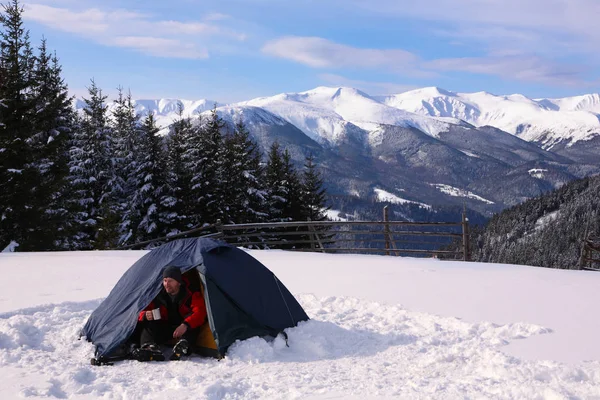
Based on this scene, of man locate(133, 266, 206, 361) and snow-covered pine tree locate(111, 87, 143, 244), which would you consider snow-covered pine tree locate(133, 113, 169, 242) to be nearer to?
snow-covered pine tree locate(111, 87, 143, 244)

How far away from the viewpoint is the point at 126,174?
25.4m

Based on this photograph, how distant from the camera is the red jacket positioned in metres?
6.80

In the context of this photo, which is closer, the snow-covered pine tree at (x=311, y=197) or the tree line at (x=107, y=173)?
the tree line at (x=107, y=173)

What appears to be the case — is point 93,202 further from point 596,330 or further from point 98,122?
point 596,330

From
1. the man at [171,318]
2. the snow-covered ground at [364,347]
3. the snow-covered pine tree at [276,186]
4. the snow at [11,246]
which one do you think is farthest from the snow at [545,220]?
the man at [171,318]

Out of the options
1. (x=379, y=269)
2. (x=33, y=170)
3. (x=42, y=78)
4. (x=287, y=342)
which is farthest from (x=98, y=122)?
(x=287, y=342)

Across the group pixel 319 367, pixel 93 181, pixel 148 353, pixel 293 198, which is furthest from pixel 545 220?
pixel 148 353

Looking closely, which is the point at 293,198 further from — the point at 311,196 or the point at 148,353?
the point at 148,353

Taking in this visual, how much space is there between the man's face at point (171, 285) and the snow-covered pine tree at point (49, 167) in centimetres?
1572

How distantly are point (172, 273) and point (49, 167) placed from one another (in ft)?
55.6

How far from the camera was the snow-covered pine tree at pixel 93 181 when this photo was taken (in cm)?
2288

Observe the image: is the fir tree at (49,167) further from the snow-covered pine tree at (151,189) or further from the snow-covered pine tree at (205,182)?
the snow-covered pine tree at (205,182)

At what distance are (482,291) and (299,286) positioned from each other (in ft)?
11.9

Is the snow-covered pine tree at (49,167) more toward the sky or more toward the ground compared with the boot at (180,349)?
more toward the sky
